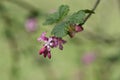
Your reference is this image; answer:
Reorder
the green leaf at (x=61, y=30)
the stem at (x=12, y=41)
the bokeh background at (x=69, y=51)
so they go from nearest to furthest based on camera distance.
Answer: the green leaf at (x=61, y=30) < the bokeh background at (x=69, y=51) < the stem at (x=12, y=41)

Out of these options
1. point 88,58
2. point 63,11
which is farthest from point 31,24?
point 63,11

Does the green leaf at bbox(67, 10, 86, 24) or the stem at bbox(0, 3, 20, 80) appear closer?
the green leaf at bbox(67, 10, 86, 24)

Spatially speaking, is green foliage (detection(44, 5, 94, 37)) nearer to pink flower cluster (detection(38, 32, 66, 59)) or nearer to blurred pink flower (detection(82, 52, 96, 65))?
pink flower cluster (detection(38, 32, 66, 59))

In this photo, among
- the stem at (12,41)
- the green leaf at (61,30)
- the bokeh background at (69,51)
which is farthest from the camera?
the stem at (12,41)

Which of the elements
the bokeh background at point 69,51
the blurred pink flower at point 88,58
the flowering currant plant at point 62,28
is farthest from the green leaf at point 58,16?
the blurred pink flower at point 88,58

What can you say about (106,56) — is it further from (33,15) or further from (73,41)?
(33,15)

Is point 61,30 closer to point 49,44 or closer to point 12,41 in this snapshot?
point 49,44

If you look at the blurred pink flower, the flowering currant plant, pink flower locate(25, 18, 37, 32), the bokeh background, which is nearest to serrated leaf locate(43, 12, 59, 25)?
the flowering currant plant

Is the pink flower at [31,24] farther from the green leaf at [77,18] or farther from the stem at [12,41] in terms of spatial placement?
the green leaf at [77,18]
